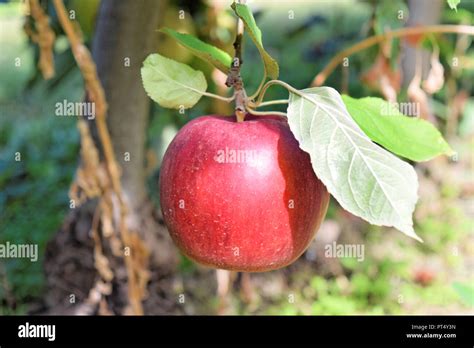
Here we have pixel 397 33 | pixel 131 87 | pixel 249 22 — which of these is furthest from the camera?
pixel 131 87

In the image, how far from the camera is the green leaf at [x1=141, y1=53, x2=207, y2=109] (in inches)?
17.5

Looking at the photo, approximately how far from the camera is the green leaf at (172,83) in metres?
0.44

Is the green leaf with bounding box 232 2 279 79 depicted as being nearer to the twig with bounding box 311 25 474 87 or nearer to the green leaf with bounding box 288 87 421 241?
the green leaf with bounding box 288 87 421 241

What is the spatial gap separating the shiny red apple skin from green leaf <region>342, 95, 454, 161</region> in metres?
0.05

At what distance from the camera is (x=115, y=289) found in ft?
3.71

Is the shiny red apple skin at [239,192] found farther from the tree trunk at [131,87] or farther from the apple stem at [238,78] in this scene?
the tree trunk at [131,87]

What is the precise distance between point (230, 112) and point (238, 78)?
74cm

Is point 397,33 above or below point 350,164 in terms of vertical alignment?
above

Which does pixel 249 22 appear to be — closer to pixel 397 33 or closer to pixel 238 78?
pixel 238 78

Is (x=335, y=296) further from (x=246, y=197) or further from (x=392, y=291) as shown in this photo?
(x=246, y=197)

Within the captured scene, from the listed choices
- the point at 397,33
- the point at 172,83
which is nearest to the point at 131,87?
the point at 397,33

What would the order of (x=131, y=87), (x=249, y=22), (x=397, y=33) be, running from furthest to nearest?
(x=131, y=87), (x=397, y=33), (x=249, y=22)

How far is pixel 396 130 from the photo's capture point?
432 millimetres
